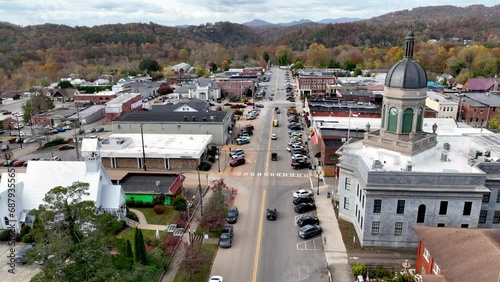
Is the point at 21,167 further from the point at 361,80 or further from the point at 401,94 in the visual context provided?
the point at 361,80

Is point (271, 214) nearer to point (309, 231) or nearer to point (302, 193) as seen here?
point (309, 231)

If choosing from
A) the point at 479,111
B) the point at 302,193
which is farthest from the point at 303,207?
the point at 479,111

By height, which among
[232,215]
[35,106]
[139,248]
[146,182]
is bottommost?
[232,215]

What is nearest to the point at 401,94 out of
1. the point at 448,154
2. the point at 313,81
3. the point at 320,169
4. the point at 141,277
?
the point at 448,154

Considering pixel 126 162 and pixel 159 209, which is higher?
pixel 126 162

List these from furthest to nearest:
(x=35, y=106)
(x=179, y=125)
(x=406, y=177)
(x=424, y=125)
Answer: (x=35, y=106) < (x=179, y=125) < (x=424, y=125) < (x=406, y=177)

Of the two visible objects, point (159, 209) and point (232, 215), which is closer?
point (232, 215)

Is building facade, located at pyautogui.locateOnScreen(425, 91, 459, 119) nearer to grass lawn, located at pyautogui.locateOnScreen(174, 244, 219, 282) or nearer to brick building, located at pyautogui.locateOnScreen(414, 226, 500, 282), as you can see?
brick building, located at pyautogui.locateOnScreen(414, 226, 500, 282)
